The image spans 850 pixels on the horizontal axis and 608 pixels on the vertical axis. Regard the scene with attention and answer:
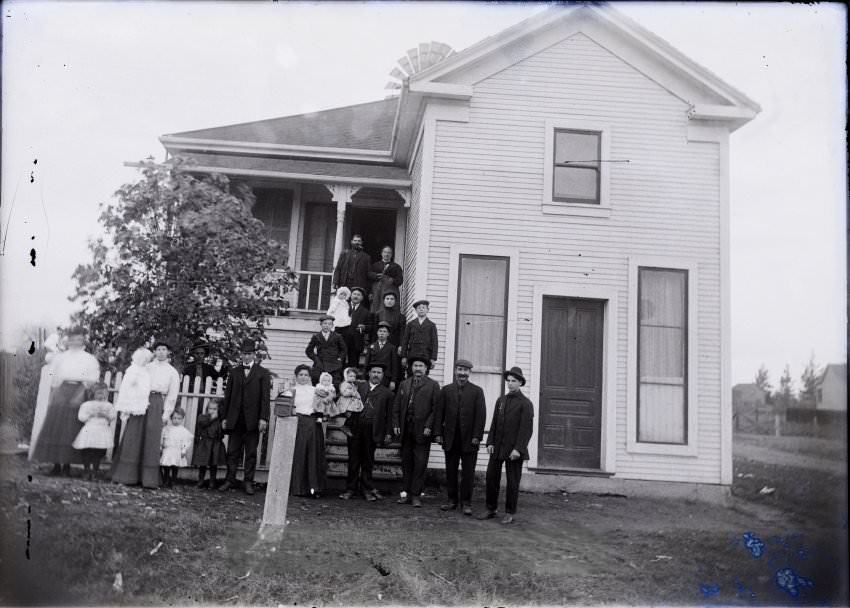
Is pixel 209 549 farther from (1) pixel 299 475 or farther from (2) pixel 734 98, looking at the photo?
(2) pixel 734 98

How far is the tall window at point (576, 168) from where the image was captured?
11.2 meters

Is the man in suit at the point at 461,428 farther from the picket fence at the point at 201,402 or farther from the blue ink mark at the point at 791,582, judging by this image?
the blue ink mark at the point at 791,582

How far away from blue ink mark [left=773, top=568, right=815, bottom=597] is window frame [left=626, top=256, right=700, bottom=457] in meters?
3.70

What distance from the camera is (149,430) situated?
8141 mm

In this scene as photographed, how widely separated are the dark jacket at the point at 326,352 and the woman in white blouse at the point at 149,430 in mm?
2118

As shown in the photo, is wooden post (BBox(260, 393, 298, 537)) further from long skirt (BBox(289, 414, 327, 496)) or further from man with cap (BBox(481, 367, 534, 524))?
man with cap (BBox(481, 367, 534, 524))

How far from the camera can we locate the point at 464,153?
1112 cm

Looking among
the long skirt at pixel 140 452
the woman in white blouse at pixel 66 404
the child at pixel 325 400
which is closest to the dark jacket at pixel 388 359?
the child at pixel 325 400

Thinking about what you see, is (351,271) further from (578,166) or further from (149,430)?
(149,430)

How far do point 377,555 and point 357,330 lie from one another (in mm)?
4767

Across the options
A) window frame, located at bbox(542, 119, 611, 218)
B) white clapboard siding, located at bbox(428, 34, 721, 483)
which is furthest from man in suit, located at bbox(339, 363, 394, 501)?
window frame, located at bbox(542, 119, 611, 218)

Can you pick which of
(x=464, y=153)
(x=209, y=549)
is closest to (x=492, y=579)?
Answer: (x=209, y=549)

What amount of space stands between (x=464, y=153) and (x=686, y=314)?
163 inches

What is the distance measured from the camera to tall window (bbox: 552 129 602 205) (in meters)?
11.2
